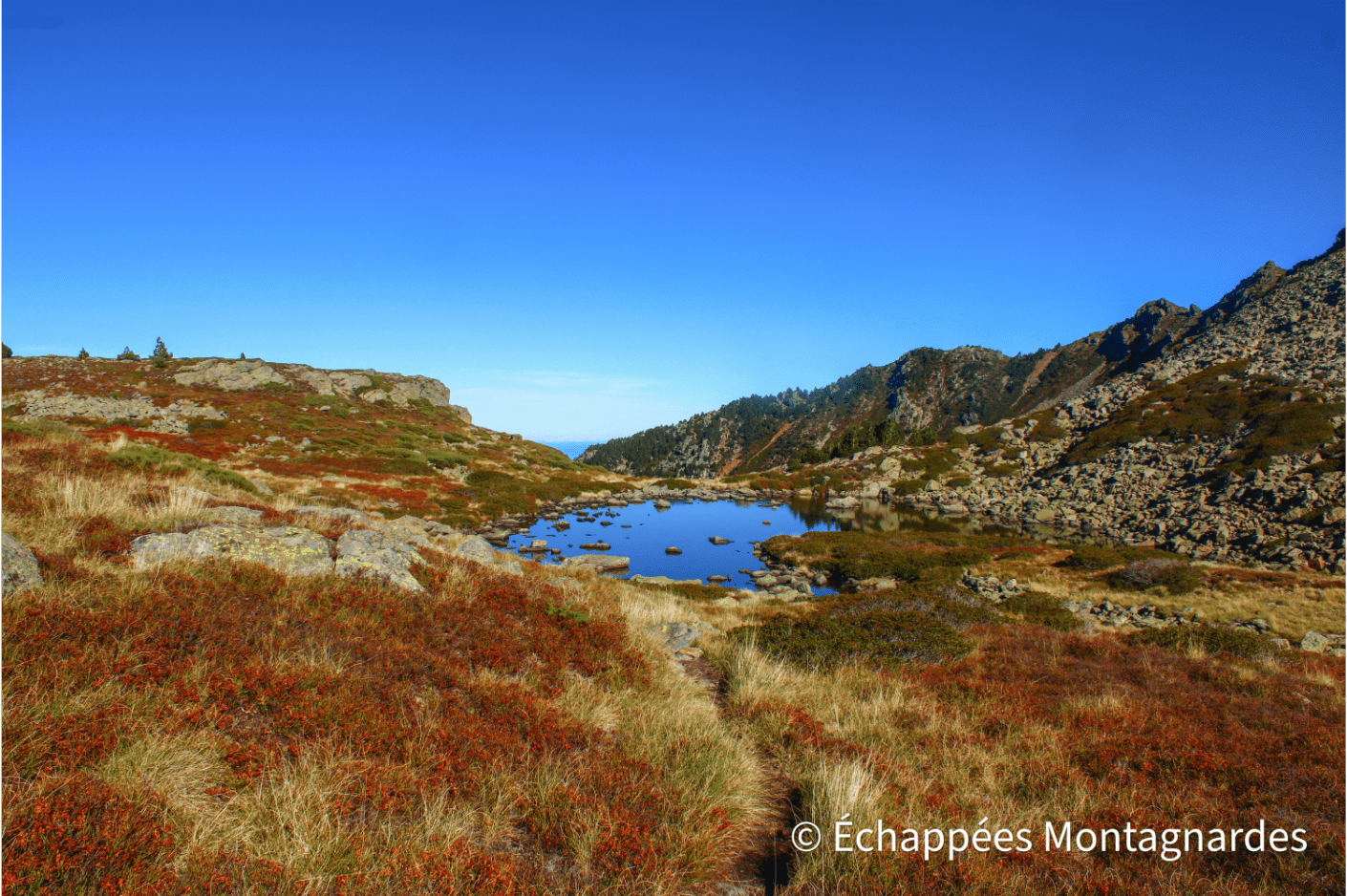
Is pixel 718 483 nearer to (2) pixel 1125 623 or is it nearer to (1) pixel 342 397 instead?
(1) pixel 342 397

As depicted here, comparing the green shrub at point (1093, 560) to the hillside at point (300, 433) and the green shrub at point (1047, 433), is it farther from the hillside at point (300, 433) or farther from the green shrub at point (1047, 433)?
the green shrub at point (1047, 433)

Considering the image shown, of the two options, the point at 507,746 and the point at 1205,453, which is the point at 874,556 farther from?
the point at 1205,453

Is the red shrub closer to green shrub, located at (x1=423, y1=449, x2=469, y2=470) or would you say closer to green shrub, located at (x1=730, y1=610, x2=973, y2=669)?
green shrub, located at (x1=730, y1=610, x2=973, y2=669)

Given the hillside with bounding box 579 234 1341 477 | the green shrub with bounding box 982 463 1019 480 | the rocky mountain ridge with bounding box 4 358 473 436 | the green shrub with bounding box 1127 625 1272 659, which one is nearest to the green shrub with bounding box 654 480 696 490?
the hillside with bounding box 579 234 1341 477

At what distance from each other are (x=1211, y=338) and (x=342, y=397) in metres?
150

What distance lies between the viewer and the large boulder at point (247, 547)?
7.76 metres

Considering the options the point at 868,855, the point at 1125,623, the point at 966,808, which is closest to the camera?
the point at 868,855

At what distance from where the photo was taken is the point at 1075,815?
587cm

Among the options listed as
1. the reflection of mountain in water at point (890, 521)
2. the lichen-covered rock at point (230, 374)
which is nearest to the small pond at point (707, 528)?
the reflection of mountain in water at point (890, 521)

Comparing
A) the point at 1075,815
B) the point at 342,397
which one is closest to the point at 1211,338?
the point at 1075,815

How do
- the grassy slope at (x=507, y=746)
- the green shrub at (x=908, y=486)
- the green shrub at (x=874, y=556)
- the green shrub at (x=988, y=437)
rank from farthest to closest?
the green shrub at (x=988, y=437) → the green shrub at (x=908, y=486) → the green shrub at (x=874, y=556) → the grassy slope at (x=507, y=746)

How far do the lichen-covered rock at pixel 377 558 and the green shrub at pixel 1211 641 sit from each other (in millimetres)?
19866

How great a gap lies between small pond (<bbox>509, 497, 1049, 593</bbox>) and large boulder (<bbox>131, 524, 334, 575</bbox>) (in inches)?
962

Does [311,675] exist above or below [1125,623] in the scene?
above
